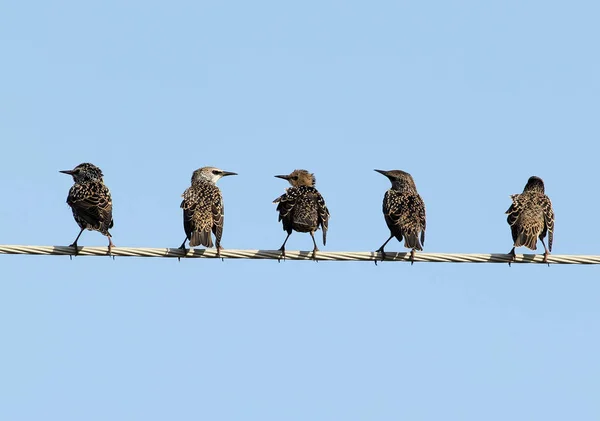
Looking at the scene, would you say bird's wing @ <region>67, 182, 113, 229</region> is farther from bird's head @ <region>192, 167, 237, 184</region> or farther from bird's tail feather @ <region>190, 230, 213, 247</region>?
bird's head @ <region>192, 167, 237, 184</region>

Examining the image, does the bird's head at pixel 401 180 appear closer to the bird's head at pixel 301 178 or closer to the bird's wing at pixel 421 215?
the bird's wing at pixel 421 215

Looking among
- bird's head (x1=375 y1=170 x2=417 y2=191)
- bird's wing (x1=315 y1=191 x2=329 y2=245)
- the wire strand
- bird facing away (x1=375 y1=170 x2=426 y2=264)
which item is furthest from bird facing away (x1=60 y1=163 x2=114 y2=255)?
bird's head (x1=375 y1=170 x2=417 y2=191)

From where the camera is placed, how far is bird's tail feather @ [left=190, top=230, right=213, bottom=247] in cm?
1462

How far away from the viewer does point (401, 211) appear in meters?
15.3

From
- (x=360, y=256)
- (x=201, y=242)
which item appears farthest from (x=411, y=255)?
(x=201, y=242)

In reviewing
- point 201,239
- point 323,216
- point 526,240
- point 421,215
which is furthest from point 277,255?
point 526,240

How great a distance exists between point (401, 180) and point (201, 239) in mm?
3140

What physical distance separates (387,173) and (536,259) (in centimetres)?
364

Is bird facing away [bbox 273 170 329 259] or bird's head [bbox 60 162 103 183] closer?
bird facing away [bbox 273 170 329 259]

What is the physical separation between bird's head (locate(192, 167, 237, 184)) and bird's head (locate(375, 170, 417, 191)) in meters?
2.25

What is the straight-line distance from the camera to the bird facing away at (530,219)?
1493 cm

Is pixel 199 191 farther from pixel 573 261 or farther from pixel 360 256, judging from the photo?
pixel 573 261

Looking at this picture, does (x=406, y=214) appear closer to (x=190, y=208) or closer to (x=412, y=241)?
(x=412, y=241)

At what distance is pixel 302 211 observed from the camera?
1528 centimetres
